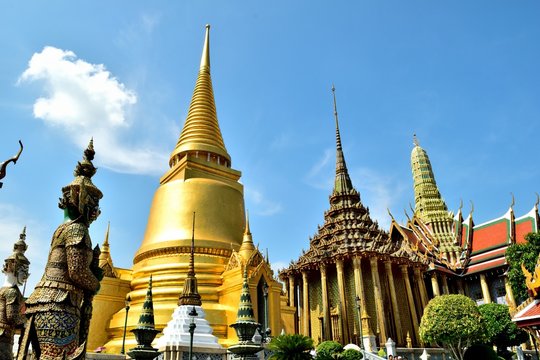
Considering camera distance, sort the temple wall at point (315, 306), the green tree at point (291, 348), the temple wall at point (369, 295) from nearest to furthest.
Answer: the green tree at point (291, 348) < the temple wall at point (369, 295) < the temple wall at point (315, 306)

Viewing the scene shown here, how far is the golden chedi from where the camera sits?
53.4 ft

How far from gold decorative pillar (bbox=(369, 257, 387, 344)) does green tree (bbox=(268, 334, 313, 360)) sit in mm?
12635

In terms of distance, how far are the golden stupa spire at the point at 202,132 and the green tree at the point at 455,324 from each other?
39.8 feet

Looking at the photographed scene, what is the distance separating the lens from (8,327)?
7.32m

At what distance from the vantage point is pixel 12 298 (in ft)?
25.1

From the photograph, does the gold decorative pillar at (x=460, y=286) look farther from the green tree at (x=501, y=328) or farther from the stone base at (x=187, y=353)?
the stone base at (x=187, y=353)

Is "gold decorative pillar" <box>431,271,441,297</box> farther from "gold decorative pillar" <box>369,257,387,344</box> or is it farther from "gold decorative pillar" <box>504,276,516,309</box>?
"gold decorative pillar" <box>369,257,387,344</box>

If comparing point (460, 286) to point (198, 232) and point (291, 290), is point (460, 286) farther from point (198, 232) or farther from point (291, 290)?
point (198, 232)

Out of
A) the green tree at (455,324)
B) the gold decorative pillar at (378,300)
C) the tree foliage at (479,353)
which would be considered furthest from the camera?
the gold decorative pillar at (378,300)

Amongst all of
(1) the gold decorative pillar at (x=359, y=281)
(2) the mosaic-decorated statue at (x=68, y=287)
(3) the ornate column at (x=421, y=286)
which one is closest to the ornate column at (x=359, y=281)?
(1) the gold decorative pillar at (x=359, y=281)

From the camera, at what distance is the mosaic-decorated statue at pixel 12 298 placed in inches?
286

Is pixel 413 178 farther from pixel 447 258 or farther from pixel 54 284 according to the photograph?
pixel 54 284

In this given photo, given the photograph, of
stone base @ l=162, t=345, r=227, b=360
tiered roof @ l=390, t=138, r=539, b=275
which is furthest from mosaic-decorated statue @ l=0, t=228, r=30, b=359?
tiered roof @ l=390, t=138, r=539, b=275

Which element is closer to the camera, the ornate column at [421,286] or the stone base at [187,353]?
the stone base at [187,353]
